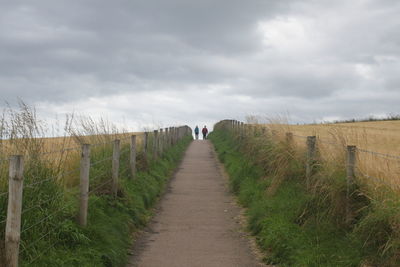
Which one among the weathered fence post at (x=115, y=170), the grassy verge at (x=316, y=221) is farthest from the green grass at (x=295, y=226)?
the weathered fence post at (x=115, y=170)

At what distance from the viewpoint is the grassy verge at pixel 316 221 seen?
21.1ft

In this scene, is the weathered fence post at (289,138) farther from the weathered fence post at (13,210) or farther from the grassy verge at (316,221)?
the weathered fence post at (13,210)

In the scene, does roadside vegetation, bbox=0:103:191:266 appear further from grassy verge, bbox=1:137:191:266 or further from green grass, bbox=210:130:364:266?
green grass, bbox=210:130:364:266

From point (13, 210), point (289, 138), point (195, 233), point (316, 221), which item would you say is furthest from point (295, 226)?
point (13, 210)

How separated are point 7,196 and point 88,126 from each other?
21.6ft

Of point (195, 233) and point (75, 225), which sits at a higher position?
point (75, 225)

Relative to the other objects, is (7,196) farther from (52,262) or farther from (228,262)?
(228,262)

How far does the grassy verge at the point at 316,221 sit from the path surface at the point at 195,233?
454 mm

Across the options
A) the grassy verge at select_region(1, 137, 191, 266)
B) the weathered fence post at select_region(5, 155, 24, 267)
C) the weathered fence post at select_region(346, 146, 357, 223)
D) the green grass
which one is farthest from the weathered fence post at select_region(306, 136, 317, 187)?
the weathered fence post at select_region(5, 155, 24, 267)

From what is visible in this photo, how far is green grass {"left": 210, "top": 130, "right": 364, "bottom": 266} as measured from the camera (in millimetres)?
7047

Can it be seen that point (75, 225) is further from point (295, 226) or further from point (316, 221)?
point (316, 221)

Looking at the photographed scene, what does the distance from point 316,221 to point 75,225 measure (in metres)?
3.75

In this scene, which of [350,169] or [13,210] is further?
[350,169]

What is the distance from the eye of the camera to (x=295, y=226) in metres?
8.50
